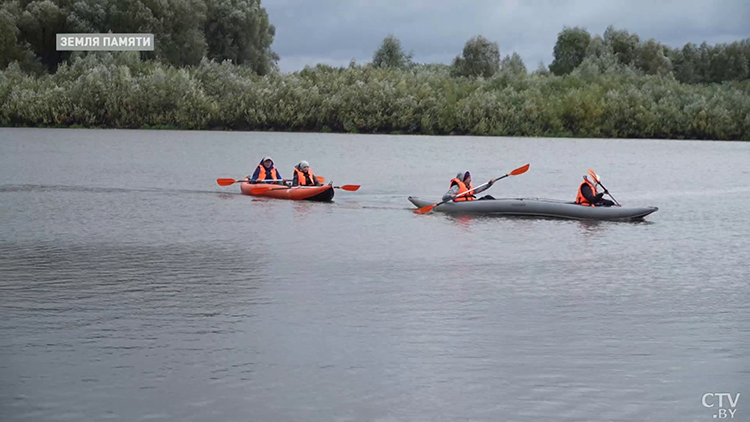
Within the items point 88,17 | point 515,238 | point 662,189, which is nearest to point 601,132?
point 662,189

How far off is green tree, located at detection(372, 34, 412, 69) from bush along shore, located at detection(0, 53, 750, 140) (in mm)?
19819

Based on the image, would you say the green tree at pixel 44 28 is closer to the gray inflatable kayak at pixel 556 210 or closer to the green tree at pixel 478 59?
the green tree at pixel 478 59

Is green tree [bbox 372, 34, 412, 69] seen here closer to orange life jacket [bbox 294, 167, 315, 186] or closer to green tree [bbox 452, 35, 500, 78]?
green tree [bbox 452, 35, 500, 78]

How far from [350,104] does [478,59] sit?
19.5m

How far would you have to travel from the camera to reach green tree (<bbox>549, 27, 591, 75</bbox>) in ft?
332

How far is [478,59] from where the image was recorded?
86.4 m

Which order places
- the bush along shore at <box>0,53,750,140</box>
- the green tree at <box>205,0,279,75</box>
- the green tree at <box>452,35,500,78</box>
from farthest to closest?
the green tree at <box>452,35,500,78</box> → the green tree at <box>205,0,279,75</box> → the bush along shore at <box>0,53,750,140</box>

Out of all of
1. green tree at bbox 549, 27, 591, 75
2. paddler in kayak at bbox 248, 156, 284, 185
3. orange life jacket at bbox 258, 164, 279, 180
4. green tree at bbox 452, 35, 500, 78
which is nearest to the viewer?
paddler in kayak at bbox 248, 156, 284, 185

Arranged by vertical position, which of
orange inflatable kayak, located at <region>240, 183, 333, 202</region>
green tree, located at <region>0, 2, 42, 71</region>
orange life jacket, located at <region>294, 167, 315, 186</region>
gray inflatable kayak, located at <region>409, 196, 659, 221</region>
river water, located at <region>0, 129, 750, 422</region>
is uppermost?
green tree, located at <region>0, 2, 42, 71</region>

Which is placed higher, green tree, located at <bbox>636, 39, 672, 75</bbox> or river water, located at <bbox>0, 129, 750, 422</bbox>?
green tree, located at <bbox>636, 39, 672, 75</bbox>

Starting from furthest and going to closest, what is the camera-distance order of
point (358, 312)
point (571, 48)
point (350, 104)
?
1. point (571, 48)
2. point (350, 104)
3. point (358, 312)

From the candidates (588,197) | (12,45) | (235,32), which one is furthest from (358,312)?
(235,32)

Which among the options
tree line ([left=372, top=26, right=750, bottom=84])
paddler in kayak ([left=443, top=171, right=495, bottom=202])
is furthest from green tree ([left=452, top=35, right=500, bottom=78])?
paddler in kayak ([left=443, top=171, right=495, bottom=202])

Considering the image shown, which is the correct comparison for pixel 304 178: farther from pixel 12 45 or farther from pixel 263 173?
pixel 12 45
